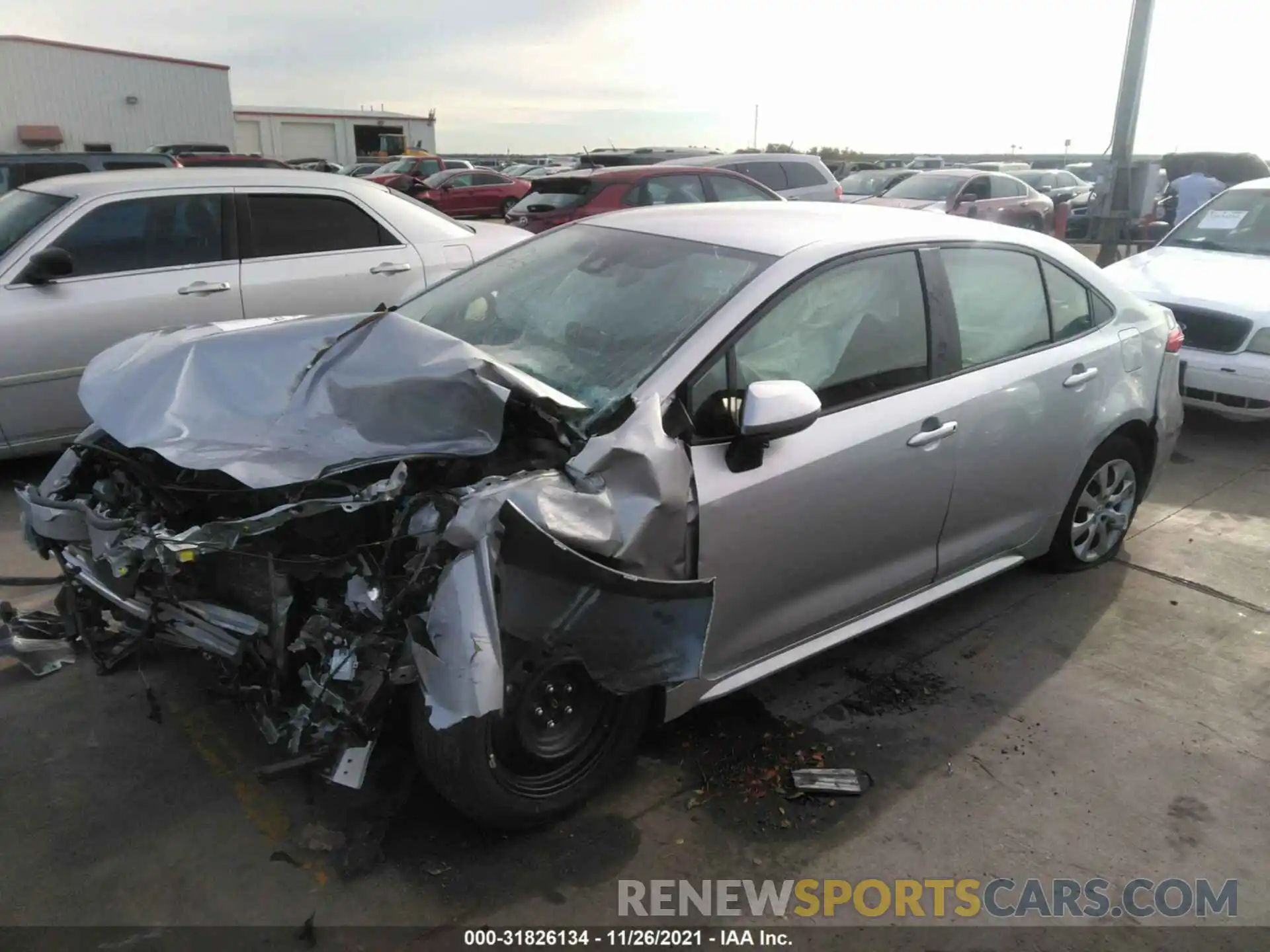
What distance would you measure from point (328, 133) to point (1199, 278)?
41.3 meters

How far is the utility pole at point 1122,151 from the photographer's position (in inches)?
410

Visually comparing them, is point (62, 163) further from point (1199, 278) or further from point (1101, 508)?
point (1199, 278)

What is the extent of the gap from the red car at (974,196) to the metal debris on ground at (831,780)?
1257 cm

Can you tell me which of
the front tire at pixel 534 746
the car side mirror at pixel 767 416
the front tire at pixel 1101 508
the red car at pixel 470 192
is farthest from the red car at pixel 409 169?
the front tire at pixel 534 746

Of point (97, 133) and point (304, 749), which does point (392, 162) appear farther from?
point (304, 749)

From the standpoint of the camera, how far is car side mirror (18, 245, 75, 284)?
4.96 m

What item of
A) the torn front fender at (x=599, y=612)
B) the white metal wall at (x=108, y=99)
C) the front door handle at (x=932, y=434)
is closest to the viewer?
the torn front fender at (x=599, y=612)

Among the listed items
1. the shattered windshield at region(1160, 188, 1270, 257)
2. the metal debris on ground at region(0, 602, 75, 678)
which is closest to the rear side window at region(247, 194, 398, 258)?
the metal debris on ground at region(0, 602, 75, 678)

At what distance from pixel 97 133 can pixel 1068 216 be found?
26.7 meters

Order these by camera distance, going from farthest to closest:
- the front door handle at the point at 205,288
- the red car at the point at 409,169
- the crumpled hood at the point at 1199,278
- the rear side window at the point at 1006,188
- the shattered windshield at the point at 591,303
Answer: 1. the red car at the point at 409,169
2. the rear side window at the point at 1006,188
3. the crumpled hood at the point at 1199,278
4. the front door handle at the point at 205,288
5. the shattered windshield at the point at 591,303

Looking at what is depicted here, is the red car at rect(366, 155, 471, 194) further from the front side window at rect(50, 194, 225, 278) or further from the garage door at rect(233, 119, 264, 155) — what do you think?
the front side window at rect(50, 194, 225, 278)

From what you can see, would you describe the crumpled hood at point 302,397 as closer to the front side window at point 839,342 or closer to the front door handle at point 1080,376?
the front side window at point 839,342

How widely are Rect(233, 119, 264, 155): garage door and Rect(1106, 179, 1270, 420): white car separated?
38538 millimetres

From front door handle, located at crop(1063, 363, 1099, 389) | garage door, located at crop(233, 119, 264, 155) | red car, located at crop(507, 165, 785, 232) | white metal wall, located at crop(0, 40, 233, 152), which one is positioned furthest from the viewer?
garage door, located at crop(233, 119, 264, 155)
